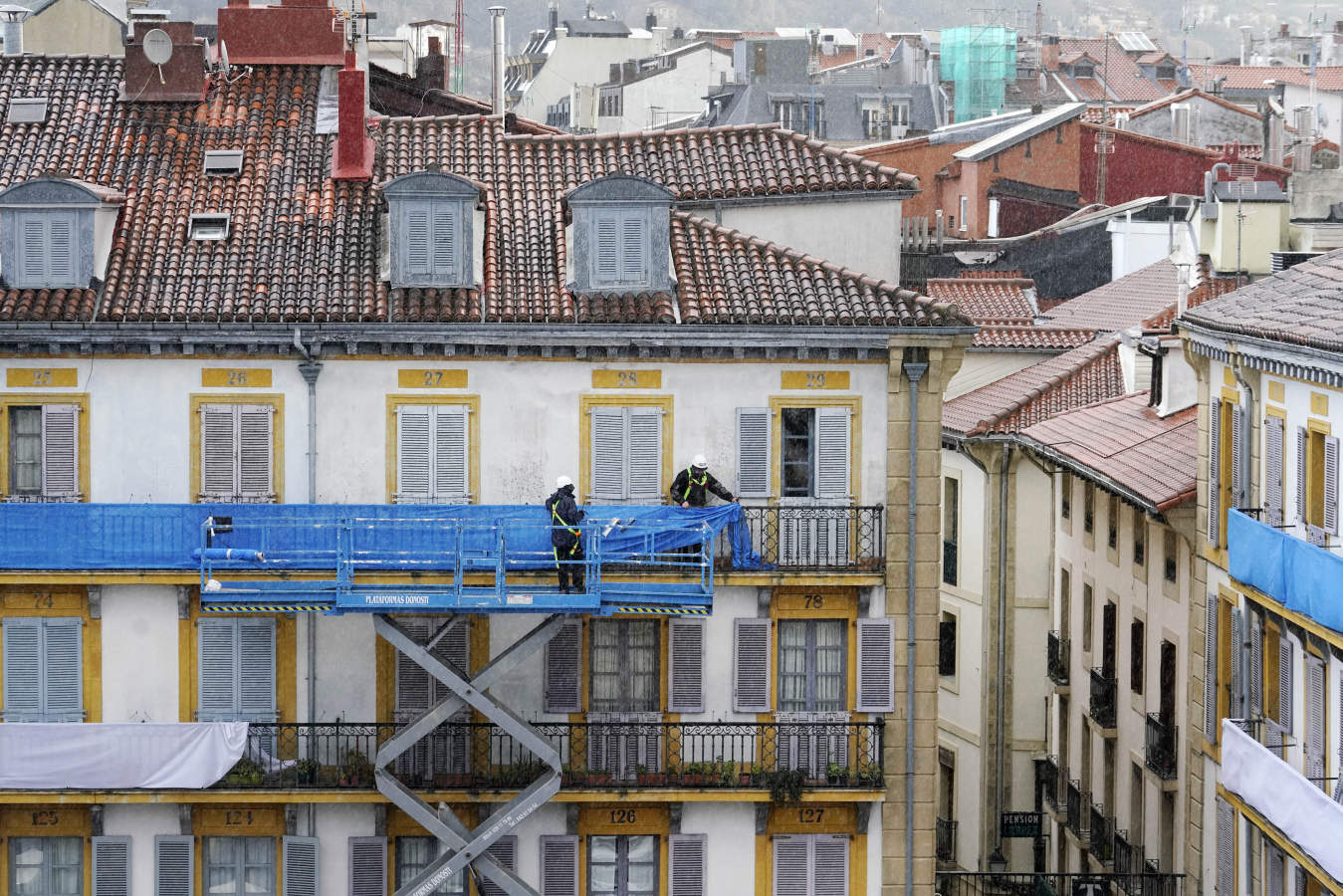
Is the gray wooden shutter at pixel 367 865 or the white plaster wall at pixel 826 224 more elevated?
the white plaster wall at pixel 826 224

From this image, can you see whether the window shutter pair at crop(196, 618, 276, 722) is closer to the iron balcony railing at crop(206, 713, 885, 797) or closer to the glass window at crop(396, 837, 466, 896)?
the iron balcony railing at crop(206, 713, 885, 797)

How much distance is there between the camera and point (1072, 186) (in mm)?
93562

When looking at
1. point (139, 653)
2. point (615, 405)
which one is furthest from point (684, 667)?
point (139, 653)

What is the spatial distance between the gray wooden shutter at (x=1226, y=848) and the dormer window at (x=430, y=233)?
15.9 m

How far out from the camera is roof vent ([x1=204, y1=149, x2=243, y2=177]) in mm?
41375

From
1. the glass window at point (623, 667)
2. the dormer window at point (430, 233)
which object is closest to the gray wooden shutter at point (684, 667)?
the glass window at point (623, 667)

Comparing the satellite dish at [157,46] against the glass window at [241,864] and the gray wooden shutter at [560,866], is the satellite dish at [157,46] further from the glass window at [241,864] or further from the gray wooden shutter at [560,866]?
the gray wooden shutter at [560,866]

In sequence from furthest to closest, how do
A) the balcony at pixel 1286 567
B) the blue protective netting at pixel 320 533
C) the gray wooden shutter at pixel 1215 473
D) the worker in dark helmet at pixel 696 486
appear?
the gray wooden shutter at pixel 1215 473 → the worker in dark helmet at pixel 696 486 → the blue protective netting at pixel 320 533 → the balcony at pixel 1286 567

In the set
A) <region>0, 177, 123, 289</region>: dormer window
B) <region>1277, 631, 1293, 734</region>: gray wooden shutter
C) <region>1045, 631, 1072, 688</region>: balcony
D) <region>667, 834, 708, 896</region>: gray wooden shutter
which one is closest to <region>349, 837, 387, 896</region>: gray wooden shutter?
<region>667, 834, 708, 896</region>: gray wooden shutter

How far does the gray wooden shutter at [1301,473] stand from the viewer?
38875mm

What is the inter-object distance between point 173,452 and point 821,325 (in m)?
10.4

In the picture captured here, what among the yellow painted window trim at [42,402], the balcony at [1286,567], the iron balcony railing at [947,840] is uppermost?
the yellow painted window trim at [42,402]

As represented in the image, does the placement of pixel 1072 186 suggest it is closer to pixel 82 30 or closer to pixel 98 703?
pixel 82 30

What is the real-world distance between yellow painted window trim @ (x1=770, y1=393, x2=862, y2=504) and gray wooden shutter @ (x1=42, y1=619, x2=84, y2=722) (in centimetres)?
1118
